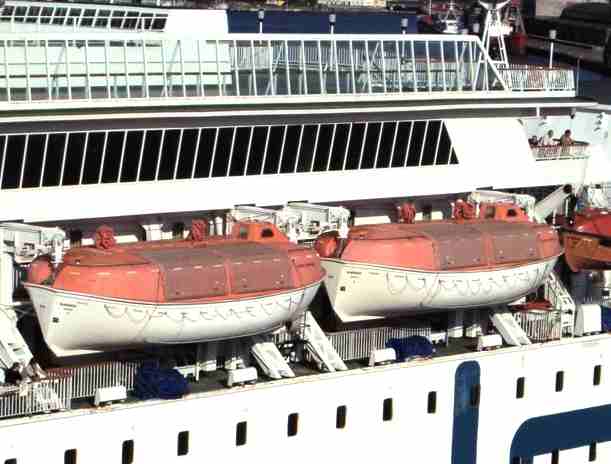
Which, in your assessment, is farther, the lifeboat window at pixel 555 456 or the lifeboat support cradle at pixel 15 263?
the lifeboat window at pixel 555 456

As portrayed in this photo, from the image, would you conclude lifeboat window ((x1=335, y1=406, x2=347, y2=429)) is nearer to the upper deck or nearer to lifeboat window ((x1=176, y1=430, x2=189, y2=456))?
lifeboat window ((x1=176, y1=430, x2=189, y2=456))

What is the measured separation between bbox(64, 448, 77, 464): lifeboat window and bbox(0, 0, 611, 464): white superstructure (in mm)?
33

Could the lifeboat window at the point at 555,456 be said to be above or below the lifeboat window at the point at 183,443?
Result: below

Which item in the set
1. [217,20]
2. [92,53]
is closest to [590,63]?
[217,20]

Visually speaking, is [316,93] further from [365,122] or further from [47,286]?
[47,286]

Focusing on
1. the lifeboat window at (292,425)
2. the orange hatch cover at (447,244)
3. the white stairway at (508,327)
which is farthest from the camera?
the white stairway at (508,327)

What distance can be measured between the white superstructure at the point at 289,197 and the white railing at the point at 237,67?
0.06 m

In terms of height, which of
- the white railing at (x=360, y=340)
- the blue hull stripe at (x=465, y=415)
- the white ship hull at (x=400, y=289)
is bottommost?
the blue hull stripe at (x=465, y=415)

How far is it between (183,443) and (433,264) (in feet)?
24.7

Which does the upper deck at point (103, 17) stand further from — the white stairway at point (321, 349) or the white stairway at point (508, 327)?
the white stairway at point (508, 327)

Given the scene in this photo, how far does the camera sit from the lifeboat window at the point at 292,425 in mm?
35344

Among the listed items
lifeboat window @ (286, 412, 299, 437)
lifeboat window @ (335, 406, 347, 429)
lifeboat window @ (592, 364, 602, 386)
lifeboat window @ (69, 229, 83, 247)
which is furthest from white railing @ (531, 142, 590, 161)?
lifeboat window @ (69, 229, 83, 247)

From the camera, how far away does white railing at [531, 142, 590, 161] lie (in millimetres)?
43875

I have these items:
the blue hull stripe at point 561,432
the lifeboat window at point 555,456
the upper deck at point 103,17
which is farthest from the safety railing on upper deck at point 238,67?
the lifeboat window at point 555,456
